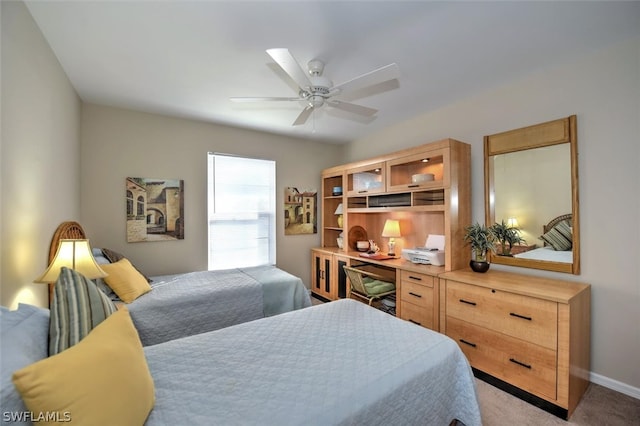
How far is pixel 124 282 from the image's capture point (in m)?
2.27

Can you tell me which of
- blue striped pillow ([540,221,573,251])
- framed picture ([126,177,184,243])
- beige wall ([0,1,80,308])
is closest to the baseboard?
blue striped pillow ([540,221,573,251])

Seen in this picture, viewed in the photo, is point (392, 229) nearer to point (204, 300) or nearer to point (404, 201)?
point (404, 201)

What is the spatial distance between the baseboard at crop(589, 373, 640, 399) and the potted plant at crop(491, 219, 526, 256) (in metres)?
1.08

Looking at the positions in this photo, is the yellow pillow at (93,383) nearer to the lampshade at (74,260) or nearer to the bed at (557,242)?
the lampshade at (74,260)

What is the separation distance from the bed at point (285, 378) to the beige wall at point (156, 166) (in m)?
2.04

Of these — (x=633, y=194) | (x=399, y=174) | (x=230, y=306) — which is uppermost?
(x=399, y=174)

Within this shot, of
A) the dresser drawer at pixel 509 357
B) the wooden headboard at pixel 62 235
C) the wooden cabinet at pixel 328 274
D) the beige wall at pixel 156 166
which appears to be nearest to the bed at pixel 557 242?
the dresser drawer at pixel 509 357

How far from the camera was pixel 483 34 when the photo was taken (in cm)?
181

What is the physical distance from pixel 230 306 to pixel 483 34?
2.98m

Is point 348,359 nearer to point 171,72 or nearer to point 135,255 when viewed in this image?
point 171,72

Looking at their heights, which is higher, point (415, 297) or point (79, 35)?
point (79, 35)

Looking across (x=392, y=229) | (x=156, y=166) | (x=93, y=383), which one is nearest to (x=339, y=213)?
(x=392, y=229)

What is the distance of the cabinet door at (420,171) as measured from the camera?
2676 millimetres

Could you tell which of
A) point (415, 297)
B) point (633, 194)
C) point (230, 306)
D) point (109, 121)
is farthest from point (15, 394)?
point (633, 194)
